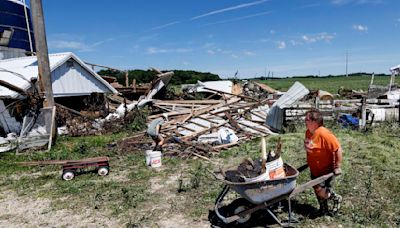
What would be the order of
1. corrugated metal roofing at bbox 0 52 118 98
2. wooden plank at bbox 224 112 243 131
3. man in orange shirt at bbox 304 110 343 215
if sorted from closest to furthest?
man in orange shirt at bbox 304 110 343 215, wooden plank at bbox 224 112 243 131, corrugated metal roofing at bbox 0 52 118 98

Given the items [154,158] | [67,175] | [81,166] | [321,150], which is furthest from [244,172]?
[67,175]

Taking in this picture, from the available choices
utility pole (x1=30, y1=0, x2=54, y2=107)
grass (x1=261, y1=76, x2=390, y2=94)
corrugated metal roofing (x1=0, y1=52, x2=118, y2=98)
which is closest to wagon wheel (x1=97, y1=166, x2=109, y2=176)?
utility pole (x1=30, y1=0, x2=54, y2=107)

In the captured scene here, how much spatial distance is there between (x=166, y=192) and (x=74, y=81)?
43.9 ft

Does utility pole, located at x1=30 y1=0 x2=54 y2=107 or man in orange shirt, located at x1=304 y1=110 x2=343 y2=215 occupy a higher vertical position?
utility pole, located at x1=30 y1=0 x2=54 y2=107

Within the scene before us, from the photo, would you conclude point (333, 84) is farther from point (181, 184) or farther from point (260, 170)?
point (260, 170)

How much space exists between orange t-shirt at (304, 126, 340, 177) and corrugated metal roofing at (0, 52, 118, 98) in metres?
13.5

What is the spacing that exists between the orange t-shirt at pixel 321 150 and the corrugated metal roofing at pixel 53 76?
44.3 feet

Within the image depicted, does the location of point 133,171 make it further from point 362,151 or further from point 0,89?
point 0,89

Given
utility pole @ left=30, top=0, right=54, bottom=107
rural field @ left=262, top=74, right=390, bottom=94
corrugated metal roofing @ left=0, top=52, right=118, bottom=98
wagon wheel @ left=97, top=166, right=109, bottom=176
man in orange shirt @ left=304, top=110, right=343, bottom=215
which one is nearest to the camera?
man in orange shirt @ left=304, top=110, right=343, bottom=215

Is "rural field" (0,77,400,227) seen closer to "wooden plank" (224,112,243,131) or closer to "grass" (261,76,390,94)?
"wooden plank" (224,112,243,131)

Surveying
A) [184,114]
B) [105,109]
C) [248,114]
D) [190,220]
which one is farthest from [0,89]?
[190,220]

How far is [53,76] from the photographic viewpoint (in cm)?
1686

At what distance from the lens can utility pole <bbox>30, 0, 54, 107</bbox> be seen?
1294 centimetres

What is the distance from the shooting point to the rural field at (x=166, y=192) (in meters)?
5.44
